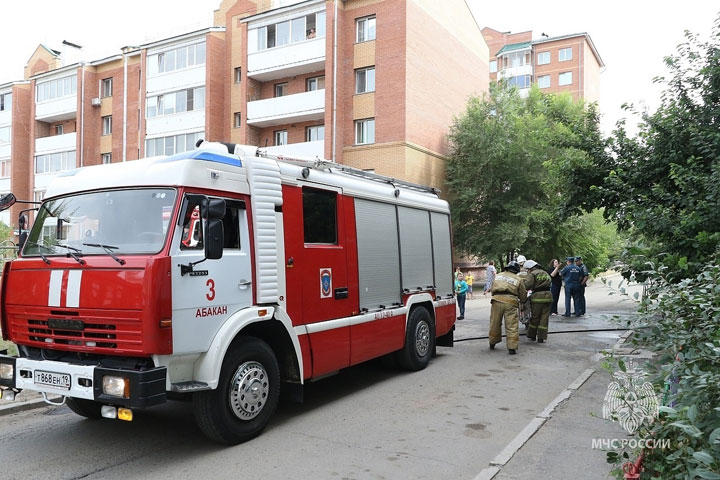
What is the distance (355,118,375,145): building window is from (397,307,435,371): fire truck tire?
2005 centimetres

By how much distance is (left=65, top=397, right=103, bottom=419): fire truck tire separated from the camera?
568 centimetres

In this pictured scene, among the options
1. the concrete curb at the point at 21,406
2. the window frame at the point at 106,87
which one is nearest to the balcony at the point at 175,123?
the window frame at the point at 106,87

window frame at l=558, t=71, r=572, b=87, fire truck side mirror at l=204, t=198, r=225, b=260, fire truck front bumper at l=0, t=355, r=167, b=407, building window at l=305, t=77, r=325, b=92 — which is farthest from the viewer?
window frame at l=558, t=71, r=572, b=87

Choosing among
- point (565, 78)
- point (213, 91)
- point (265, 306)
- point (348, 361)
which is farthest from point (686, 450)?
point (565, 78)

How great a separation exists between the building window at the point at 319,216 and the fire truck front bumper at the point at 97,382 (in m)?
→ 2.32

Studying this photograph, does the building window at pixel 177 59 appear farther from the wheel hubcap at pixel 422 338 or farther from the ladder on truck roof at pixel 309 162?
the wheel hubcap at pixel 422 338

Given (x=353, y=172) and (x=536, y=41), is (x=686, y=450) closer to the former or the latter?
(x=353, y=172)

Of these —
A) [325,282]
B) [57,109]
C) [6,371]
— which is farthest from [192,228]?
[57,109]

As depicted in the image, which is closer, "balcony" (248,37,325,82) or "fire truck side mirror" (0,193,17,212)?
"fire truck side mirror" (0,193,17,212)

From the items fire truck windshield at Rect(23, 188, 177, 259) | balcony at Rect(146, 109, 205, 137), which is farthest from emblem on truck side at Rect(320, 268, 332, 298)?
balcony at Rect(146, 109, 205, 137)

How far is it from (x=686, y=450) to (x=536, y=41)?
208ft

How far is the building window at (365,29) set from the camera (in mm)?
27984

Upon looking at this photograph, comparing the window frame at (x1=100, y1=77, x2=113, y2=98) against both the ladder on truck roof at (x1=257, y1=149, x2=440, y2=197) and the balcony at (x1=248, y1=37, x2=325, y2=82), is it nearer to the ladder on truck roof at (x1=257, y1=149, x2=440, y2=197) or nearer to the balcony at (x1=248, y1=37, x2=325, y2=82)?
the balcony at (x1=248, y1=37, x2=325, y2=82)

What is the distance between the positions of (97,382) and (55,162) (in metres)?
42.1
